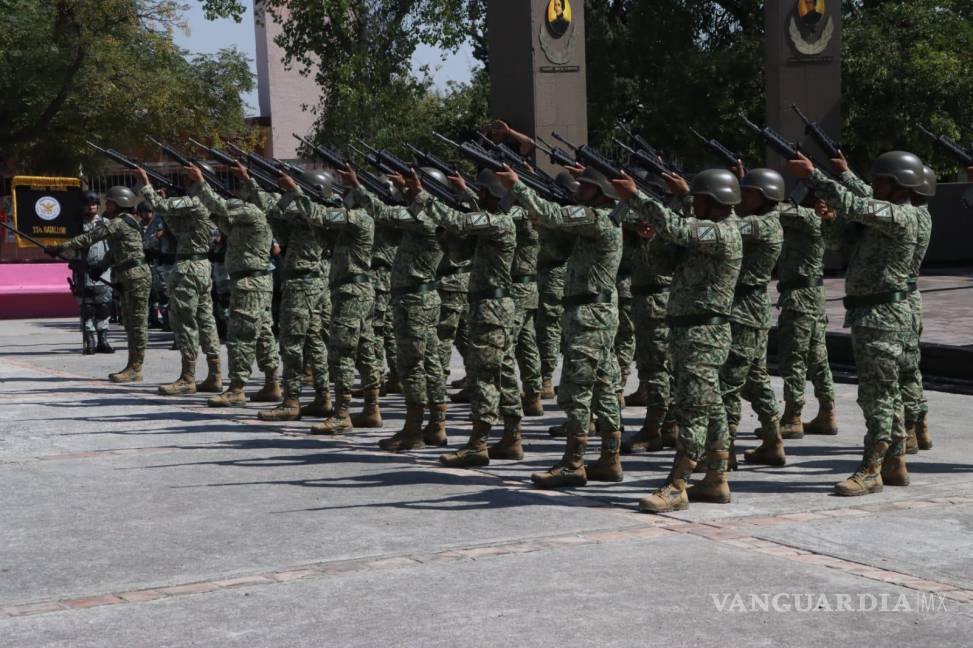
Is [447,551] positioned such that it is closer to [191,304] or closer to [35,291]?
[191,304]

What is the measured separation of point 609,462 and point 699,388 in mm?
1022

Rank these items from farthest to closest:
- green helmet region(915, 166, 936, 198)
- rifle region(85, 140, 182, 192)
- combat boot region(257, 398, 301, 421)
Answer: rifle region(85, 140, 182, 192) → combat boot region(257, 398, 301, 421) → green helmet region(915, 166, 936, 198)

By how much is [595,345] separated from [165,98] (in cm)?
2830

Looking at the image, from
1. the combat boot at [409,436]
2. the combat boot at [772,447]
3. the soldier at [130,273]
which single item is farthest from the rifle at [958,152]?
the soldier at [130,273]

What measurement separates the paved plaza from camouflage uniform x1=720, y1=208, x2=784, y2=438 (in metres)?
0.46

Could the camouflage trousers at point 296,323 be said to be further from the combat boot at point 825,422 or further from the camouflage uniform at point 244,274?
the combat boot at point 825,422

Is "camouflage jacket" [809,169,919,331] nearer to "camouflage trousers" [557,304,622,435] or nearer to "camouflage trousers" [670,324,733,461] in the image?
"camouflage trousers" [670,324,733,461]

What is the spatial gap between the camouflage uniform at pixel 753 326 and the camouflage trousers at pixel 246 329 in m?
4.76

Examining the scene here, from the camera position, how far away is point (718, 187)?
7.68m

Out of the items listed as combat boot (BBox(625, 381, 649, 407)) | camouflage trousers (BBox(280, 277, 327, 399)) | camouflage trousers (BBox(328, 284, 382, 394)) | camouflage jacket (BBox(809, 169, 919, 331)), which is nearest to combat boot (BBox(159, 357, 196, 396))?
camouflage trousers (BBox(280, 277, 327, 399))

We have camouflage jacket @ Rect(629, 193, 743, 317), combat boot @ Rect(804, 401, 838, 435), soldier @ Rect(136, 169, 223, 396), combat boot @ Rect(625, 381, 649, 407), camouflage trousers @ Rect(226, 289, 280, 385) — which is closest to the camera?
camouflage jacket @ Rect(629, 193, 743, 317)

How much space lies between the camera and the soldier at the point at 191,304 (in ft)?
43.6

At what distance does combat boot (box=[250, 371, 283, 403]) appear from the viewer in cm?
1262

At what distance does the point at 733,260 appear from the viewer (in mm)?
7758
